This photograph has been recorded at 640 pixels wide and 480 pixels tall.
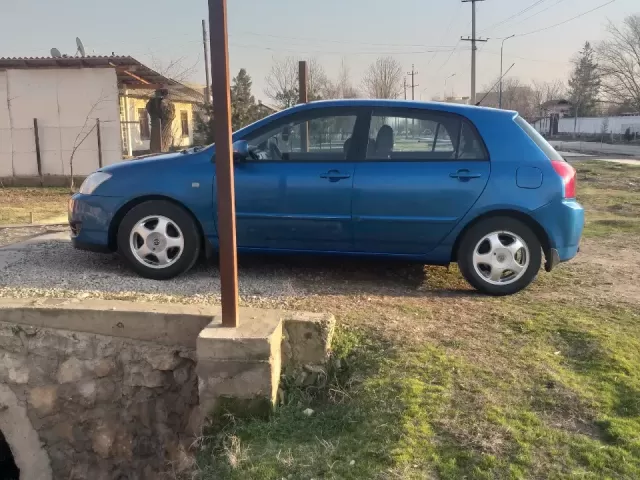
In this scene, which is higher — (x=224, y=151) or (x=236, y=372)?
(x=224, y=151)

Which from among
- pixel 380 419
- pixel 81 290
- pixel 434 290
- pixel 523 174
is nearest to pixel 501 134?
pixel 523 174

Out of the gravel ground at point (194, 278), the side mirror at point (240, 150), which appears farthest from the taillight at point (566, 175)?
the side mirror at point (240, 150)

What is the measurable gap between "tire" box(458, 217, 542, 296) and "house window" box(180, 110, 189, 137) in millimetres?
33836

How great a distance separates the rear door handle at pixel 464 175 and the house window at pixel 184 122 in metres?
33.8

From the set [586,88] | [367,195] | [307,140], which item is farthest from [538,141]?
[586,88]

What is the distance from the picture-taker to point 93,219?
17.6 feet

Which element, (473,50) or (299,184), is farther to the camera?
(473,50)

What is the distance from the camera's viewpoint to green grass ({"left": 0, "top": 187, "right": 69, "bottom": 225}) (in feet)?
32.6

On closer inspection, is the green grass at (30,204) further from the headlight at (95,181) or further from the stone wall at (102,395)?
the stone wall at (102,395)

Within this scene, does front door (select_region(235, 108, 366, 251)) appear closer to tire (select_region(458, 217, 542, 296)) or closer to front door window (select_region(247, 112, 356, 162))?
front door window (select_region(247, 112, 356, 162))

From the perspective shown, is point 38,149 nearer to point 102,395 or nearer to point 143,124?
point 102,395

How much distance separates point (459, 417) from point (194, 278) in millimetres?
2868

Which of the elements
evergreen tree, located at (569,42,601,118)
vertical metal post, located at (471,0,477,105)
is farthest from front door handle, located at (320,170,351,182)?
evergreen tree, located at (569,42,601,118)

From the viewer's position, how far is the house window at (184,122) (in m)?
37.6
